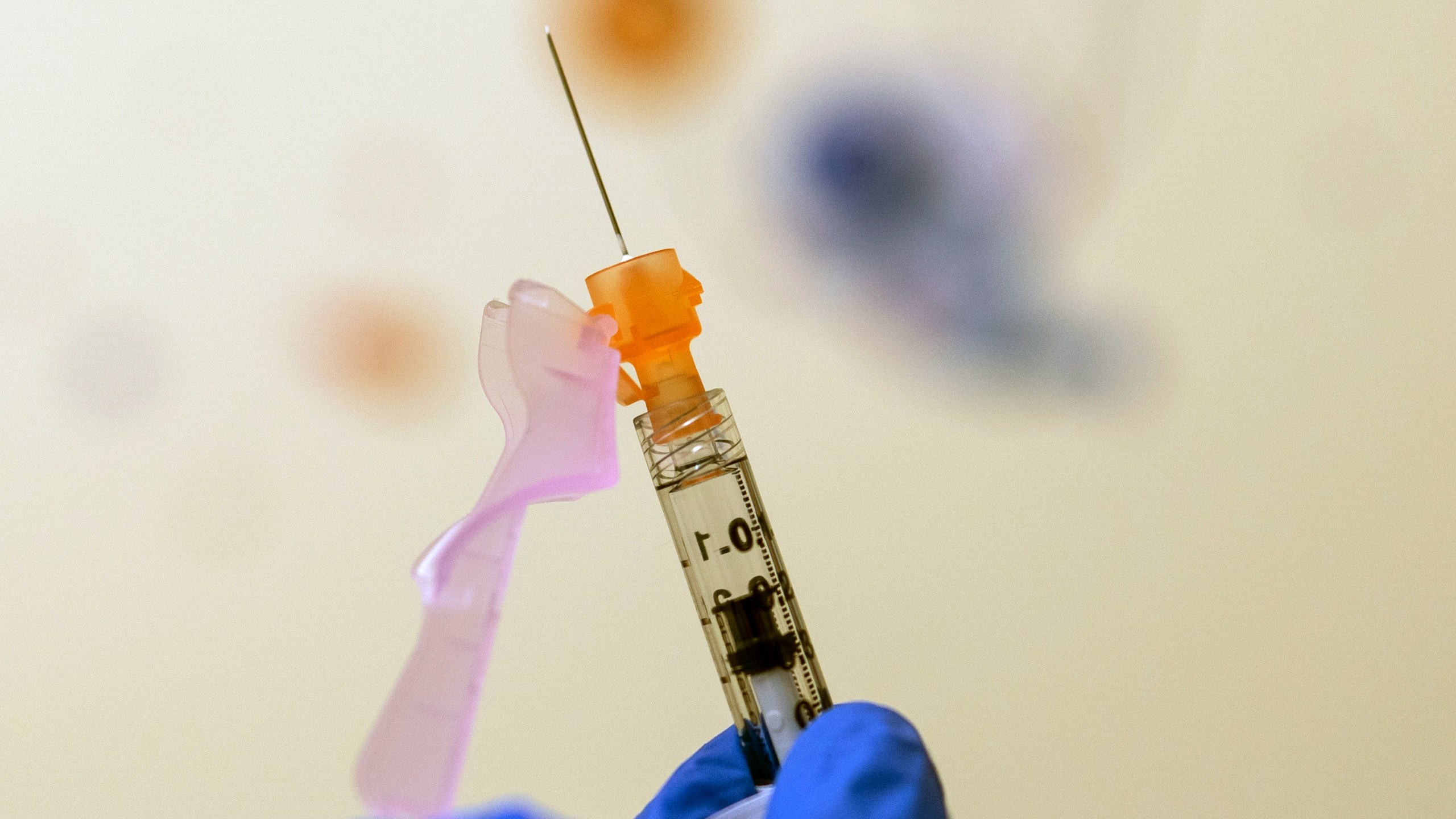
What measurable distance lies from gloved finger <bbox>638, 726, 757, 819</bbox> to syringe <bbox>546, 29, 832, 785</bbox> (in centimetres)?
2

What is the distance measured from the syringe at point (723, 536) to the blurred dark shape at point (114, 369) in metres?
0.67

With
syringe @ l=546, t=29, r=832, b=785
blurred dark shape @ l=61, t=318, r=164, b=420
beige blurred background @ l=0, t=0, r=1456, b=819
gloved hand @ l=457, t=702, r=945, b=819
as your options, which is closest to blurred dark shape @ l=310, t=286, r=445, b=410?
beige blurred background @ l=0, t=0, r=1456, b=819

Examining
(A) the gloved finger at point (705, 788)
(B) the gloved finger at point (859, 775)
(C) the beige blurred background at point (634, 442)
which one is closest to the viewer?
(B) the gloved finger at point (859, 775)

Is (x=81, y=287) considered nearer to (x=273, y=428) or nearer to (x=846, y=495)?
(x=273, y=428)

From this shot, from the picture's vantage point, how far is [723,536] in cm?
60

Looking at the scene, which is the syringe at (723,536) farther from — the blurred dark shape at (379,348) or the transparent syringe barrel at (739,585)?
the blurred dark shape at (379,348)

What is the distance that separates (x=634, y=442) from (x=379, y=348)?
0.85 feet

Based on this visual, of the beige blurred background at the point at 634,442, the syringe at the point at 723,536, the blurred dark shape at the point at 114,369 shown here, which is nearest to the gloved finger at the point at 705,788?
the syringe at the point at 723,536

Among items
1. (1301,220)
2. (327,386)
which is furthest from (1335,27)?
(327,386)

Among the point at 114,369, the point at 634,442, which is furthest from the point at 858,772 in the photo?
the point at 114,369

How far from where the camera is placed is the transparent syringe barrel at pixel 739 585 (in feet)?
1.93

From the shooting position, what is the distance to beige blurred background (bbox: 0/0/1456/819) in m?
1.00

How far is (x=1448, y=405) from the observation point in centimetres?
99

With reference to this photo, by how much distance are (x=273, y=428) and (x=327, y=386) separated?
0.22ft
